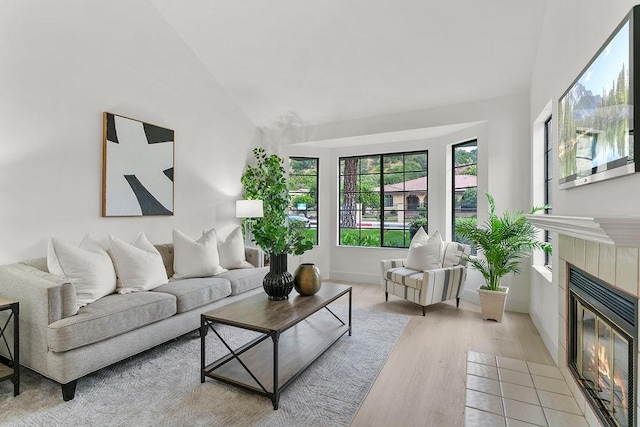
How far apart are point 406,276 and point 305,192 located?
2522 mm

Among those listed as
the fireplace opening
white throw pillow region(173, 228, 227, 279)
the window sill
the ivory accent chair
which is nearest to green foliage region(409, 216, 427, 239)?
the ivory accent chair

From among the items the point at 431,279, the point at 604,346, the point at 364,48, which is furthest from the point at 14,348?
the point at 364,48

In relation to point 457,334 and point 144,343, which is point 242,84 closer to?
point 144,343

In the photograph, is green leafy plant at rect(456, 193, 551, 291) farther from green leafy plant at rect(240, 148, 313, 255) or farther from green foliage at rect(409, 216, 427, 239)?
green leafy plant at rect(240, 148, 313, 255)

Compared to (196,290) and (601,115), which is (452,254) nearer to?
(601,115)

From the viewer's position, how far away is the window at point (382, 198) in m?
5.39

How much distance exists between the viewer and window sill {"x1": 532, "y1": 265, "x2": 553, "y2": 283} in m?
3.09

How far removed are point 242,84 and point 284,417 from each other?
4.18m

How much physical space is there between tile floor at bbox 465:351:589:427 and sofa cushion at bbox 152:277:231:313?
2258mm

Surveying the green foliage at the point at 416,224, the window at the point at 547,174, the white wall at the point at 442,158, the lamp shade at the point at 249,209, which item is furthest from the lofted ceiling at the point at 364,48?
the green foliage at the point at 416,224

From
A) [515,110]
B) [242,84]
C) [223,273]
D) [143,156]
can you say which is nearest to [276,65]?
[242,84]

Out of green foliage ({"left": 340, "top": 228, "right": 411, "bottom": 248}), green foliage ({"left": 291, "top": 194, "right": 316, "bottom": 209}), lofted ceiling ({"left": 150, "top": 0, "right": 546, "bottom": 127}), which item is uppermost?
lofted ceiling ({"left": 150, "top": 0, "right": 546, "bottom": 127})

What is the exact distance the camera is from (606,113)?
1631 mm

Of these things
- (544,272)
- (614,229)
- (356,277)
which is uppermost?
(614,229)
